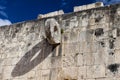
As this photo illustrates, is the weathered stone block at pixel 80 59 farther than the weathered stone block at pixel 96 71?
Yes

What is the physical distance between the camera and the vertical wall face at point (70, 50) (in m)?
8.37

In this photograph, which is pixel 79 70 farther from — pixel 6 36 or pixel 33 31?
pixel 6 36

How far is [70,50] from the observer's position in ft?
29.7

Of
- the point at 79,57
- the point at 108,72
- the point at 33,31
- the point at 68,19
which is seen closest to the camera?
the point at 108,72

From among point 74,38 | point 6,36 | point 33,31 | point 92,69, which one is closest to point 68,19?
point 74,38

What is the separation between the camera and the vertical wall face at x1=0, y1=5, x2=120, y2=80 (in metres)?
8.37

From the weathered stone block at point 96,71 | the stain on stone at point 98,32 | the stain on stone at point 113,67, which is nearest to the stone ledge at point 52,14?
the stain on stone at point 98,32

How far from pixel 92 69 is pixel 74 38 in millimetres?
1304

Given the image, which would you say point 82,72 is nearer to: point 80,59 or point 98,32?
point 80,59

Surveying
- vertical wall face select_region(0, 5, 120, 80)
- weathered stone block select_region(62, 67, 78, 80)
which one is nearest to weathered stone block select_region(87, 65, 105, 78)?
vertical wall face select_region(0, 5, 120, 80)

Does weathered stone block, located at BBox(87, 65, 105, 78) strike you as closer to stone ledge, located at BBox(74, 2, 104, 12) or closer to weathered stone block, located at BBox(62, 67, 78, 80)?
weathered stone block, located at BBox(62, 67, 78, 80)

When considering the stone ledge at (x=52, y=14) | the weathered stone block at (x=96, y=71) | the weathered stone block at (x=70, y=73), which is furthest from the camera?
the stone ledge at (x=52, y=14)

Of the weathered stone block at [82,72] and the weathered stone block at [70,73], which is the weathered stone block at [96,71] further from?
the weathered stone block at [70,73]

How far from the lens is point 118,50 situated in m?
8.19
